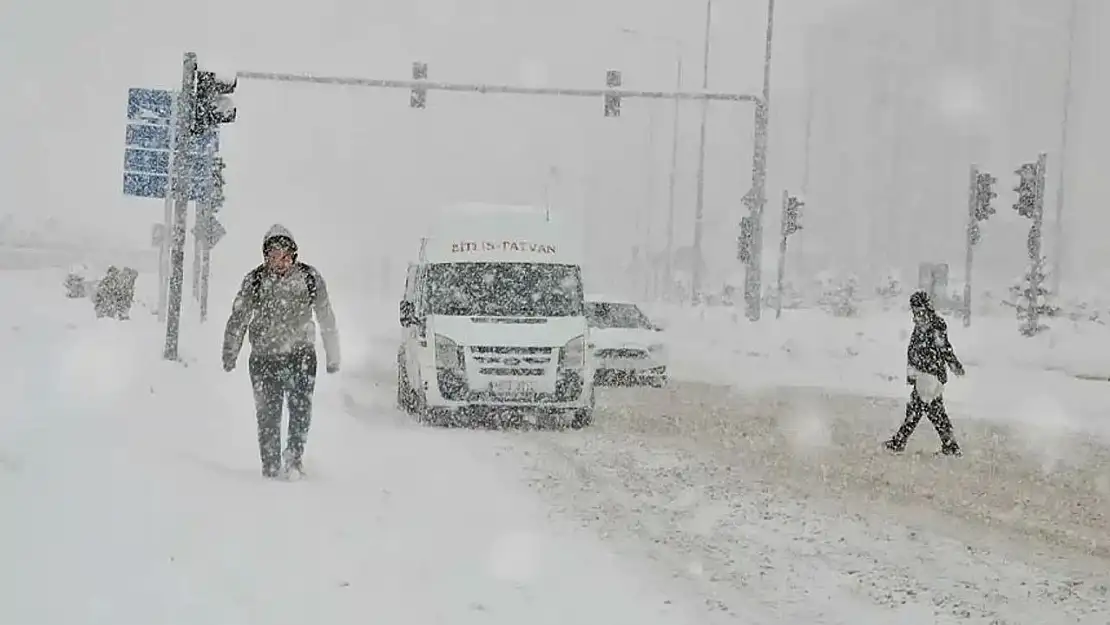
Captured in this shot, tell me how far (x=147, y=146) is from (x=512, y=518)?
9.95m

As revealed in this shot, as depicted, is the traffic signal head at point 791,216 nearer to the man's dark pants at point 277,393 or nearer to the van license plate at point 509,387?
the van license plate at point 509,387

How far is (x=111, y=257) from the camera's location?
75625 mm

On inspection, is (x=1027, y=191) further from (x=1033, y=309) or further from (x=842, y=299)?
(x=842, y=299)

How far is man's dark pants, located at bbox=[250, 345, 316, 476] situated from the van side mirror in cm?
607

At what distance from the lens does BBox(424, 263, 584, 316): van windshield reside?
1574cm

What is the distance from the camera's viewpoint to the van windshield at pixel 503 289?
15.7 meters

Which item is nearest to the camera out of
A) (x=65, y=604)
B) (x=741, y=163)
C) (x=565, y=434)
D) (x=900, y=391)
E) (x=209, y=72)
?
(x=65, y=604)

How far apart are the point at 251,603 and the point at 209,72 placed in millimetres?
11098

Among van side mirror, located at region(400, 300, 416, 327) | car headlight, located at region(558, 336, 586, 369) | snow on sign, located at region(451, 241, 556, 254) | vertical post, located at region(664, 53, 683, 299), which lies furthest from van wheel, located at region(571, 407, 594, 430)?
vertical post, located at region(664, 53, 683, 299)

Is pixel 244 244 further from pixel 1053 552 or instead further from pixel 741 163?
pixel 1053 552

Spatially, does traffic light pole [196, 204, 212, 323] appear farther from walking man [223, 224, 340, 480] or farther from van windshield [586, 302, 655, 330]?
walking man [223, 224, 340, 480]

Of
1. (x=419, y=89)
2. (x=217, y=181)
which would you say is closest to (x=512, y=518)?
(x=217, y=181)

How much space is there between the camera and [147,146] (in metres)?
17.5

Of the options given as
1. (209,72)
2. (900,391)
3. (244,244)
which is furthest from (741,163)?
(209,72)
